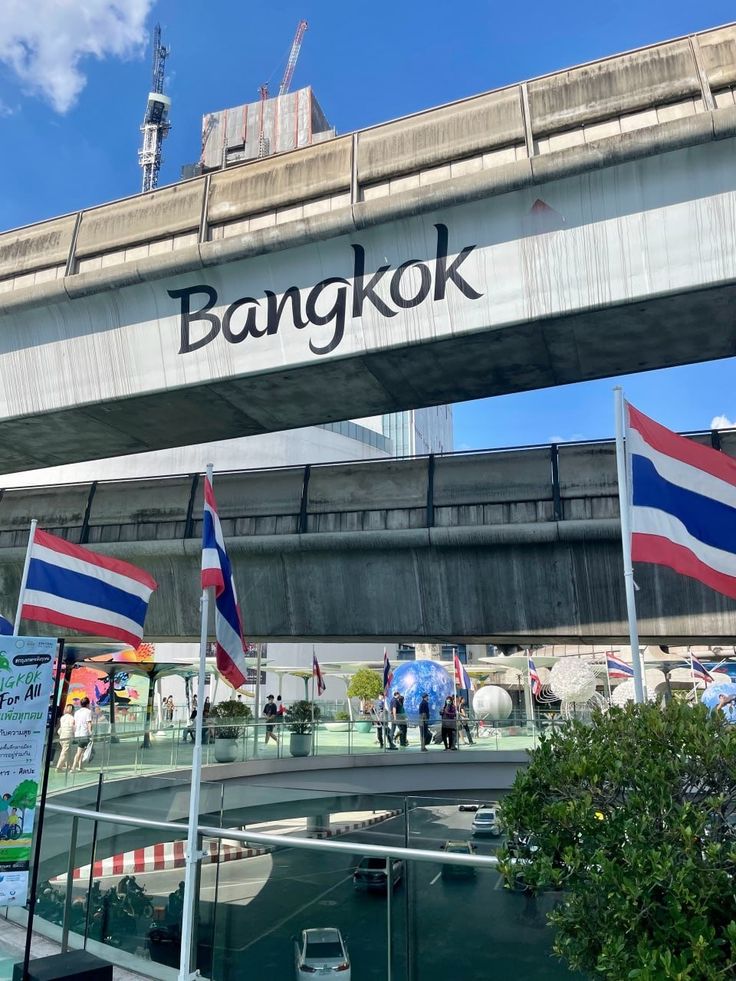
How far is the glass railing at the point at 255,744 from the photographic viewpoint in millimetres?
15695

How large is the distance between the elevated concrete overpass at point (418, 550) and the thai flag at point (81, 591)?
4.74 m

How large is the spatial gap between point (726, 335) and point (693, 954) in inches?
331

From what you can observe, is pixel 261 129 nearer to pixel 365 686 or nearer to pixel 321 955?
pixel 365 686

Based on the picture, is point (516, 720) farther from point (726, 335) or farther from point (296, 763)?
point (726, 335)

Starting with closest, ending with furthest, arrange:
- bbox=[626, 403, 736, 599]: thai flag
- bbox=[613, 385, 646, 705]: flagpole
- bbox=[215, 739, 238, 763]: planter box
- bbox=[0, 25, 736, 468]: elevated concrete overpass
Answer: bbox=[613, 385, 646, 705]: flagpole, bbox=[626, 403, 736, 599]: thai flag, bbox=[0, 25, 736, 468]: elevated concrete overpass, bbox=[215, 739, 238, 763]: planter box

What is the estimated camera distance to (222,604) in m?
8.79

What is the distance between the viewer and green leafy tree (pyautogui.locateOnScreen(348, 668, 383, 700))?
206 ft

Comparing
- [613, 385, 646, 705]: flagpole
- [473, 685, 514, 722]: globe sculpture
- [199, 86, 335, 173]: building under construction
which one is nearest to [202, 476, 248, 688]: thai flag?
[613, 385, 646, 705]: flagpole

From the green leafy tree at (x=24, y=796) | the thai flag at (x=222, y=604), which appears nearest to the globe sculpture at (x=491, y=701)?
the thai flag at (x=222, y=604)

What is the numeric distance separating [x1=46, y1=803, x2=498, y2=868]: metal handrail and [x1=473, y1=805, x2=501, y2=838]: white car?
17cm

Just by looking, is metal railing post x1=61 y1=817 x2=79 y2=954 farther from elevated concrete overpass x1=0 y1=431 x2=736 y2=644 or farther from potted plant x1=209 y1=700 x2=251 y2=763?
potted plant x1=209 y1=700 x2=251 y2=763

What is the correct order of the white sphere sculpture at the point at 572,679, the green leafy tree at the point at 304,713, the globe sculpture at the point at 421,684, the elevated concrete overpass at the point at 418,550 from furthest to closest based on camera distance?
the white sphere sculpture at the point at 572,679
the globe sculpture at the point at 421,684
the green leafy tree at the point at 304,713
the elevated concrete overpass at the point at 418,550

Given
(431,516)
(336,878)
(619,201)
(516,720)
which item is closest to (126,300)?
(431,516)

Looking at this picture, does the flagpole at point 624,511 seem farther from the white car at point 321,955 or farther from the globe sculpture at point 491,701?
the globe sculpture at point 491,701
